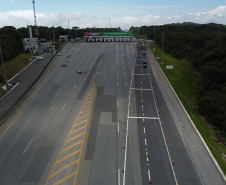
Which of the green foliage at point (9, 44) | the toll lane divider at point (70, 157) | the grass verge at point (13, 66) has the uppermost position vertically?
the green foliage at point (9, 44)

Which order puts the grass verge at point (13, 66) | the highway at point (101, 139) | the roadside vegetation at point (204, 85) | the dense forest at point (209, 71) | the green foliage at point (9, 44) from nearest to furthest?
the highway at point (101, 139) < the roadside vegetation at point (204, 85) < the dense forest at point (209, 71) < the grass verge at point (13, 66) < the green foliage at point (9, 44)

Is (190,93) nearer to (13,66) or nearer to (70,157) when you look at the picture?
(70,157)

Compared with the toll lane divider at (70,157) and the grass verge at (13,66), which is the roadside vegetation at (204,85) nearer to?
the toll lane divider at (70,157)

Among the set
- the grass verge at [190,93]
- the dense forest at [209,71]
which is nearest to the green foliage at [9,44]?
the grass verge at [190,93]

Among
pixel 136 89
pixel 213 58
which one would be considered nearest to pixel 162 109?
pixel 136 89

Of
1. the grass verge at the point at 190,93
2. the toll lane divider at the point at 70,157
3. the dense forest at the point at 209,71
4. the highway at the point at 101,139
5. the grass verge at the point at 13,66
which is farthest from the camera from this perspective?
the grass verge at the point at 13,66

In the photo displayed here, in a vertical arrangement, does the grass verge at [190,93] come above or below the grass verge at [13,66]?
below

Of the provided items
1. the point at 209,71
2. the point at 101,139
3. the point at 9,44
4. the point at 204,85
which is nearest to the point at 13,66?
the point at 9,44

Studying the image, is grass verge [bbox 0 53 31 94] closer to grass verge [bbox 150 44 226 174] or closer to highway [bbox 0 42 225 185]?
highway [bbox 0 42 225 185]
